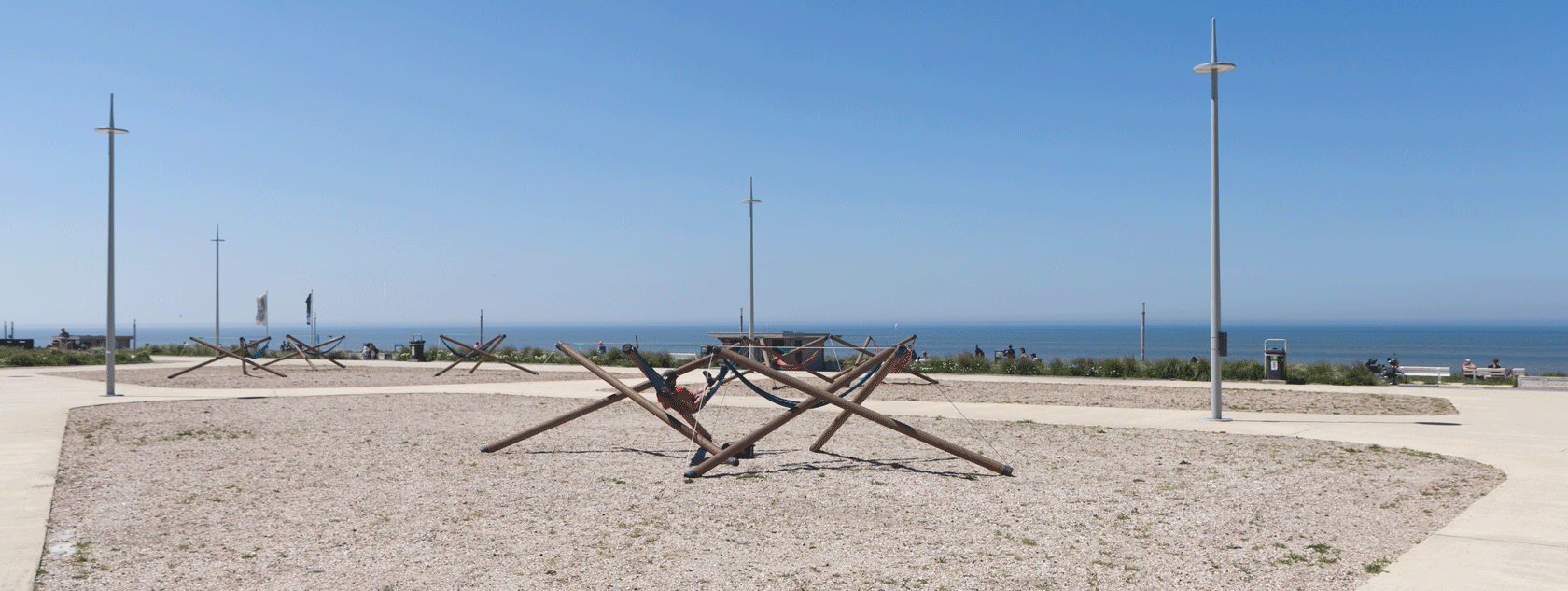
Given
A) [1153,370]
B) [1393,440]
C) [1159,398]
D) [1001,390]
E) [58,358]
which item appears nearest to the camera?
[1393,440]

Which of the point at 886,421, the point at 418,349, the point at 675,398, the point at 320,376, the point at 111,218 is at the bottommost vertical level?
the point at 320,376

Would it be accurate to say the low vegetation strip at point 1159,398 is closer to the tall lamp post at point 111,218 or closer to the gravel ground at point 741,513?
the gravel ground at point 741,513

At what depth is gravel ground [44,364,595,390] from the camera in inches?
907

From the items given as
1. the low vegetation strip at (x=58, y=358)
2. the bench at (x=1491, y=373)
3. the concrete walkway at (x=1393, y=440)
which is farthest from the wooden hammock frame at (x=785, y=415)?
the low vegetation strip at (x=58, y=358)

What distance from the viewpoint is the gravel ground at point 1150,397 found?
15922mm

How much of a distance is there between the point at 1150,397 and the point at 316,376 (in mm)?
20972

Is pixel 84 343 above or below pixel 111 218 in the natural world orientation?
below

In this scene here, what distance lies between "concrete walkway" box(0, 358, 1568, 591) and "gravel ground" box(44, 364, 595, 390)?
1.33 metres

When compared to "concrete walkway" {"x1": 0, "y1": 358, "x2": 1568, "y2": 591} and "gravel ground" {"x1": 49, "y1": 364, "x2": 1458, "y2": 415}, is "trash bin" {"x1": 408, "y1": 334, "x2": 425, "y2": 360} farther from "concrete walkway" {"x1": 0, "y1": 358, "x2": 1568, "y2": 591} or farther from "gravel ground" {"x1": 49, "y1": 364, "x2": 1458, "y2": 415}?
"concrete walkway" {"x1": 0, "y1": 358, "x2": 1568, "y2": 591}

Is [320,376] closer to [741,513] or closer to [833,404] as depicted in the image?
[833,404]

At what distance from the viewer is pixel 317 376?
85.2 ft

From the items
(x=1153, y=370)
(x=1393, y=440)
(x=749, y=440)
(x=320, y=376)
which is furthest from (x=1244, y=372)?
(x=320, y=376)

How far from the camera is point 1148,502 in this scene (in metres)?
7.49

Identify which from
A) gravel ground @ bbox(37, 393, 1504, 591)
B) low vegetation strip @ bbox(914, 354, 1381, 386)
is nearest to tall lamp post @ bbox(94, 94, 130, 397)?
gravel ground @ bbox(37, 393, 1504, 591)
